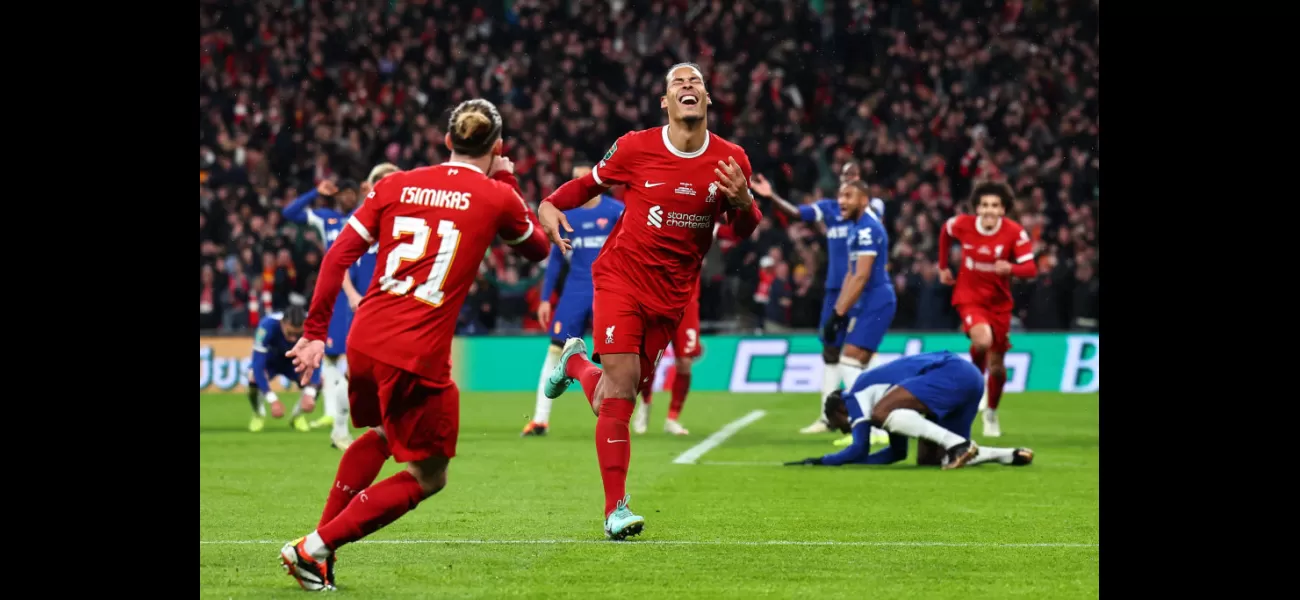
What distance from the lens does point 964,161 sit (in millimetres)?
25844

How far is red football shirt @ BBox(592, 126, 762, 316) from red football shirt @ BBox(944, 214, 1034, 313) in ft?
22.3

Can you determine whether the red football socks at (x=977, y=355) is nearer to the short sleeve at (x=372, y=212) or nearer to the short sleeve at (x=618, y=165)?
the short sleeve at (x=618, y=165)

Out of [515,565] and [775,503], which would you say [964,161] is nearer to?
[775,503]

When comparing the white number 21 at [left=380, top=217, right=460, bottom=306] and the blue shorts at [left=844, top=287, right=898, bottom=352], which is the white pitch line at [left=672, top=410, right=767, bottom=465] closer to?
the blue shorts at [left=844, top=287, right=898, bottom=352]

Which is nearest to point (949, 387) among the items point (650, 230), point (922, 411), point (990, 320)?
point (922, 411)

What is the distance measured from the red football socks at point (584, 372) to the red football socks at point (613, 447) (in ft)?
0.50

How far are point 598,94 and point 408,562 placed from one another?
73.0 ft

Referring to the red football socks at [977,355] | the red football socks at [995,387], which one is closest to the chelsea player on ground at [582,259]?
the red football socks at [977,355]

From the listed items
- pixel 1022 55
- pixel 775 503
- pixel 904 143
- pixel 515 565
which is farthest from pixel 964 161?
pixel 515 565

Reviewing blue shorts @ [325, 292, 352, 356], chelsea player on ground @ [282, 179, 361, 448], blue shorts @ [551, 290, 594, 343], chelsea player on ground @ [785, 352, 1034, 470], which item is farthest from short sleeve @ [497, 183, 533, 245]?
blue shorts @ [551, 290, 594, 343]

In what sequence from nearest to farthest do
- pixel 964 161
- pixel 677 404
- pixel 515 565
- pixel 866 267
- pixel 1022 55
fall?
pixel 515 565 → pixel 866 267 → pixel 677 404 → pixel 964 161 → pixel 1022 55

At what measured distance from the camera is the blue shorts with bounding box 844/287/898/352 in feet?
46.9

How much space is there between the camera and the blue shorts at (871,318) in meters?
14.3

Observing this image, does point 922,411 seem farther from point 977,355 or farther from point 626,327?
point 626,327
